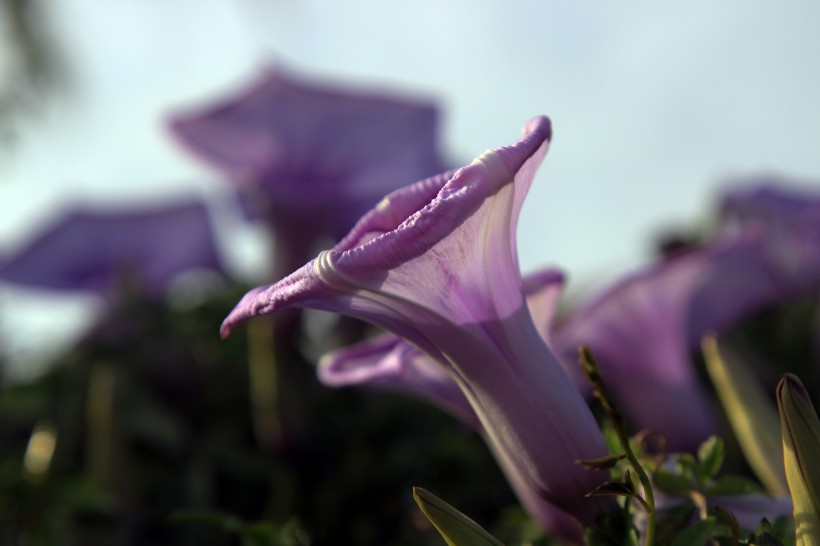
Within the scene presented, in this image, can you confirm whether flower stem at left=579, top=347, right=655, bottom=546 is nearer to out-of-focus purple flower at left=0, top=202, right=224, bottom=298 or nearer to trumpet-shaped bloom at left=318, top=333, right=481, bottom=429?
trumpet-shaped bloom at left=318, top=333, right=481, bottom=429

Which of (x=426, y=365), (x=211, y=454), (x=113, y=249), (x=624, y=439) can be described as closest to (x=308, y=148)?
(x=211, y=454)

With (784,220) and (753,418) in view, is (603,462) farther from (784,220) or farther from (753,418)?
(784,220)

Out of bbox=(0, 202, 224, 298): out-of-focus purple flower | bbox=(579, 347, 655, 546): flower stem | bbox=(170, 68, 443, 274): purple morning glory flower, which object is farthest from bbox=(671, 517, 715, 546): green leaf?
bbox=(0, 202, 224, 298): out-of-focus purple flower

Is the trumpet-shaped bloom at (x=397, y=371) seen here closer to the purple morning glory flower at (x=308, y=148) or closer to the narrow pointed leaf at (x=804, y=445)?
the narrow pointed leaf at (x=804, y=445)

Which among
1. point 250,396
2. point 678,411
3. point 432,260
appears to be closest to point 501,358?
point 432,260

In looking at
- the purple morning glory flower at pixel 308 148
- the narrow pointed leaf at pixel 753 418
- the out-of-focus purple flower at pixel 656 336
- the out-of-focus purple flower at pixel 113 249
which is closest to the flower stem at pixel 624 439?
the narrow pointed leaf at pixel 753 418

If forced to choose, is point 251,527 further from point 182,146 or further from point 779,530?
point 182,146
